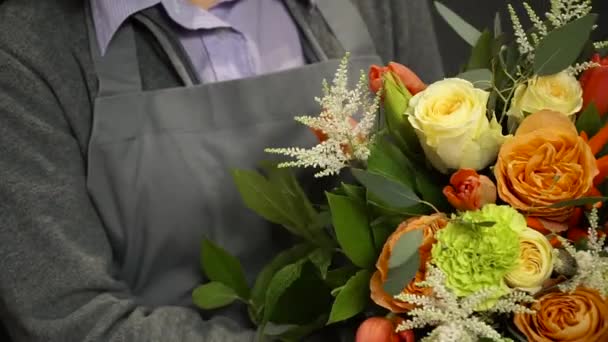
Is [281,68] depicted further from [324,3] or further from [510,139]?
[510,139]

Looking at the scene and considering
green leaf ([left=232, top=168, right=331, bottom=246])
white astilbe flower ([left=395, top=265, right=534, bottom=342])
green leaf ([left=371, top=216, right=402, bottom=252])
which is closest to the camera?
white astilbe flower ([left=395, top=265, right=534, bottom=342])

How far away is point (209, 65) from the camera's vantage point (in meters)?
0.89

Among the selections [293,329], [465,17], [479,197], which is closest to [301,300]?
[293,329]

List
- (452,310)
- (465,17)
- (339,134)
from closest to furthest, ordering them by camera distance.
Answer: (452,310) < (339,134) < (465,17)

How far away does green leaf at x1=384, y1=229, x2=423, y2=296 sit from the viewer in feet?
1.93

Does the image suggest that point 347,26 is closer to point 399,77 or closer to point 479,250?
point 399,77

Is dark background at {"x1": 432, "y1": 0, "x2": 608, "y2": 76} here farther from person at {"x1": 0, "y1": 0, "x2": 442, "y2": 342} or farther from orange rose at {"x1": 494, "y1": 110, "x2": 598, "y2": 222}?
orange rose at {"x1": 494, "y1": 110, "x2": 598, "y2": 222}

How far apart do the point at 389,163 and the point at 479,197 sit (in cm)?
9

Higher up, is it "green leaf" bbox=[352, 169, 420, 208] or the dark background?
"green leaf" bbox=[352, 169, 420, 208]

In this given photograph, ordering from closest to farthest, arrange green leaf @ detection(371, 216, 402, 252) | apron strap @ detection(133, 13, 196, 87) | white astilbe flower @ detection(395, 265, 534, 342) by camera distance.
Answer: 1. white astilbe flower @ detection(395, 265, 534, 342)
2. green leaf @ detection(371, 216, 402, 252)
3. apron strap @ detection(133, 13, 196, 87)

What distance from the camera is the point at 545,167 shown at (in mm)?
603

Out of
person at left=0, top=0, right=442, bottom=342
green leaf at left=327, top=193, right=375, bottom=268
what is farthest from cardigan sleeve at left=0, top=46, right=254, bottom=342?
green leaf at left=327, top=193, right=375, bottom=268

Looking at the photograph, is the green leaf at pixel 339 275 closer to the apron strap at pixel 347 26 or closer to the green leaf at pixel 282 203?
the green leaf at pixel 282 203

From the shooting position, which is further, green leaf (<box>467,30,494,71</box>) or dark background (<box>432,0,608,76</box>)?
dark background (<box>432,0,608,76</box>)
